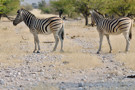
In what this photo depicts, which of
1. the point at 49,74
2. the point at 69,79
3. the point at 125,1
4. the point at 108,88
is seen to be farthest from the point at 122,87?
the point at 125,1

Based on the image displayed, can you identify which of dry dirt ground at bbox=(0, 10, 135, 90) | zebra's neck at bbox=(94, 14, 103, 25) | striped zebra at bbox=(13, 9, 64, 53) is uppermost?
zebra's neck at bbox=(94, 14, 103, 25)

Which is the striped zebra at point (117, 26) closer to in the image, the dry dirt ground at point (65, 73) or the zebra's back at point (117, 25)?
the zebra's back at point (117, 25)

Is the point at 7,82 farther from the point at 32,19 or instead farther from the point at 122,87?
the point at 32,19

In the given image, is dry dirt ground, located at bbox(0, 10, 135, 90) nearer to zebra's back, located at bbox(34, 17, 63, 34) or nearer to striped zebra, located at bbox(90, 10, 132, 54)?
striped zebra, located at bbox(90, 10, 132, 54)

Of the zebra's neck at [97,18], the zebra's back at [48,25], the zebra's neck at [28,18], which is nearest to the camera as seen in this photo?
the zebra's back at [48,25]

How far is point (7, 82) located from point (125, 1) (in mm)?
30180

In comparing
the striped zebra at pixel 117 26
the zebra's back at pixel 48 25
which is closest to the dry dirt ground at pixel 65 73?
the striped zebra at pixel 117 26

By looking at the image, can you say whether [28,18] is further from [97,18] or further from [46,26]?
[97,18]

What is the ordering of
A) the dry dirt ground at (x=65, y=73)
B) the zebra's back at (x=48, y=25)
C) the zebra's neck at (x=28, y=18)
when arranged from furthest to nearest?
the zebra's neck at (x=28, y=18) → the zebra's back at (x=48, y=25) → the dry dirt ground at (x=65, y=73)

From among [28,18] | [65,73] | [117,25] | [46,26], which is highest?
[28,18]

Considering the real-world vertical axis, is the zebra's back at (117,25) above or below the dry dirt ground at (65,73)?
above

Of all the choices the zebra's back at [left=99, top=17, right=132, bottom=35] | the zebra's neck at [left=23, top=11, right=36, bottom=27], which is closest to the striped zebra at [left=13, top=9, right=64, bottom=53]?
the zebra's neck at [left=23, top=11, right=36, bottom=27]

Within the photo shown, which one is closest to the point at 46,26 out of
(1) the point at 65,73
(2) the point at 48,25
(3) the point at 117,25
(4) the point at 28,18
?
(2) the point at 48,25

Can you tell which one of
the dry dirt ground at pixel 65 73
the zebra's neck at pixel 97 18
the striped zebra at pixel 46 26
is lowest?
the dry dirt ground at pixel 65 73
